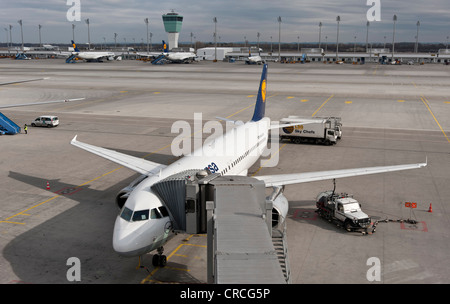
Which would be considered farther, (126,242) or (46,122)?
(46,122)

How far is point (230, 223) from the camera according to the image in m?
16.6

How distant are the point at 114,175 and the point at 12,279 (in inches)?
717

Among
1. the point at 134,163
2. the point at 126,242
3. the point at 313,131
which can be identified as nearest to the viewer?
the point at 126,242

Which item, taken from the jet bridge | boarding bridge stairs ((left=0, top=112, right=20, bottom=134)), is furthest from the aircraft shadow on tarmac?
boarding bridge stairs ((left=0, top=112, right=20, bottom=134))

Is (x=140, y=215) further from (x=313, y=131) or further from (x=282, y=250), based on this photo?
(x=313, y=131)

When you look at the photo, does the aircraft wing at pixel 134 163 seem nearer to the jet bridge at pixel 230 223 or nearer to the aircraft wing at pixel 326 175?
the jet bridge at pixel 230 223

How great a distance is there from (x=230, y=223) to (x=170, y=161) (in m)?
27.7

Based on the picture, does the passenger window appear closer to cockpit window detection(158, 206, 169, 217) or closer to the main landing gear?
cockpit window detection(158, 206, 169, 217)

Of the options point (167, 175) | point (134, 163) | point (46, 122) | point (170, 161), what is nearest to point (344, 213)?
point (167, 175)

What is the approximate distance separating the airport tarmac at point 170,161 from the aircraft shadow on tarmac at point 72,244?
0.10 m

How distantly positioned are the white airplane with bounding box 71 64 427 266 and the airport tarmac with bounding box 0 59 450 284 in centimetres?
227

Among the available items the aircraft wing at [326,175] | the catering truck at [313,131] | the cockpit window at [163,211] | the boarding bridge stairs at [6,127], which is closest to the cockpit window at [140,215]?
the cockpit window at [163,211]

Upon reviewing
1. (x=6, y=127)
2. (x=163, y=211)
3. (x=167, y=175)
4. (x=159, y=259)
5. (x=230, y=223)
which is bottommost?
(x=159, y=259)

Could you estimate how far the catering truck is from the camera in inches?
2013
